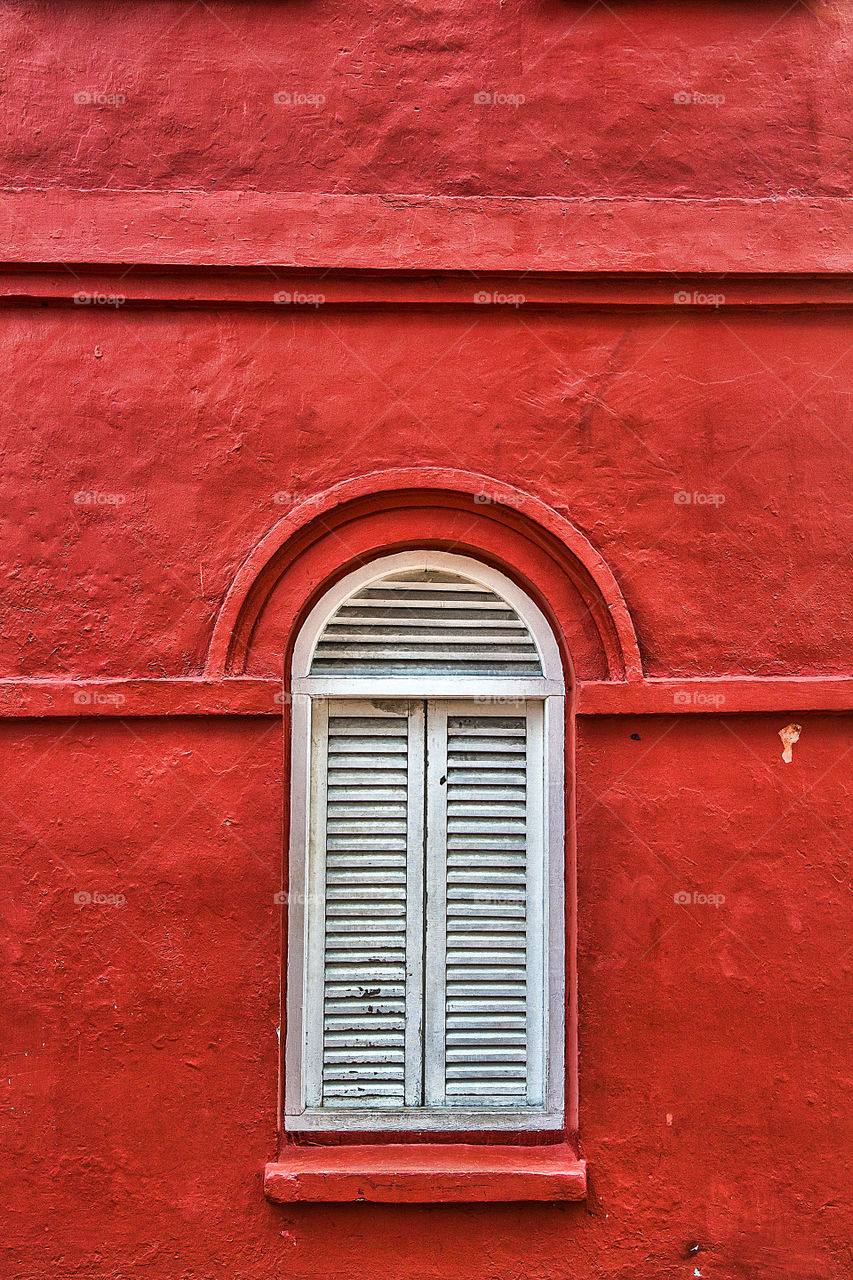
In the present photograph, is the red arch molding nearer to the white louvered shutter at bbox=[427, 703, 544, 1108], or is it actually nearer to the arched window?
the arched window

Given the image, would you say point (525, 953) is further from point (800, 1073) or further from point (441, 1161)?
point (800, 1073)

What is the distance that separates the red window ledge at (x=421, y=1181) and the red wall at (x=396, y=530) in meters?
0.09

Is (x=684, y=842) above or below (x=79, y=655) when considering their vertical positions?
below

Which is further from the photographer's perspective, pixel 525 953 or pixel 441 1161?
pixel 525 953

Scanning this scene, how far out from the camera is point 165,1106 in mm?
3125

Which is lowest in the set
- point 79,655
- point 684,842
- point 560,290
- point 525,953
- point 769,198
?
point 525,953

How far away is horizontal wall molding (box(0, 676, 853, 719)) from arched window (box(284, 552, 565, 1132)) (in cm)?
21

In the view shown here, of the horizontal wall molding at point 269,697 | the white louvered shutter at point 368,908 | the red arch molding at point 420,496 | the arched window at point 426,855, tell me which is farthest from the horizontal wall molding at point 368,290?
the white louvered shutter at point 368,908

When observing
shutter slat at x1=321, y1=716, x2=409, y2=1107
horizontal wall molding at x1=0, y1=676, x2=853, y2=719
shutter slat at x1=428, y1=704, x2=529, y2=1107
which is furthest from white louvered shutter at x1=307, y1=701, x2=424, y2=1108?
horizontal wall molding at x1=0, y1=676, x2=853, y2=719

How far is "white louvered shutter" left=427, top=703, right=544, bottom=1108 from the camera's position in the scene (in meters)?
3.35

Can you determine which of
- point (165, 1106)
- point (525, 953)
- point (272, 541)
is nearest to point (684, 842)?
point (525, 953)

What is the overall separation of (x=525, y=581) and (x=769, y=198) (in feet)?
5.90

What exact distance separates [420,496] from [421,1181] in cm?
249

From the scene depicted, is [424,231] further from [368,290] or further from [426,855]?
[426,855]
